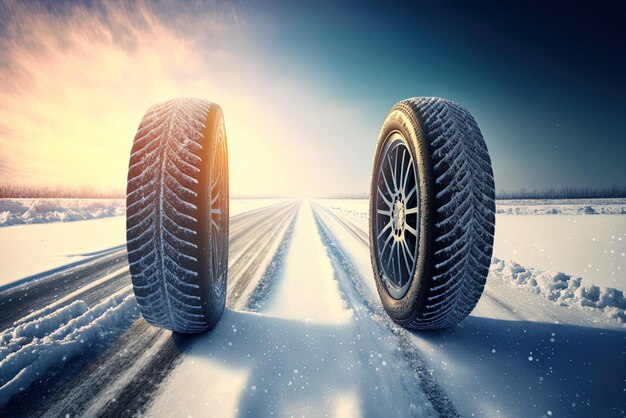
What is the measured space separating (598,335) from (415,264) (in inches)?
69.9

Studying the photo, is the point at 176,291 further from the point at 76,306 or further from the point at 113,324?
the point at 76,306

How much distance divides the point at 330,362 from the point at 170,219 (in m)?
1.52

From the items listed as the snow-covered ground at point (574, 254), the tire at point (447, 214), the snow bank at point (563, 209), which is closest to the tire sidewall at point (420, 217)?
the tire at point (447, 214)

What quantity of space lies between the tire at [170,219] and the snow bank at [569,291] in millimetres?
3814

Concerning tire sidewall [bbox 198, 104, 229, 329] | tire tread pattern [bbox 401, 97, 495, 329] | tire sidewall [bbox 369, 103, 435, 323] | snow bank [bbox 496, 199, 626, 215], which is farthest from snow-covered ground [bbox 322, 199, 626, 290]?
snow bank [bbox 496, 199, 626, 215]

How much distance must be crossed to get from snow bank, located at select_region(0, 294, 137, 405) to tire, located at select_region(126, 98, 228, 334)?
685 mm

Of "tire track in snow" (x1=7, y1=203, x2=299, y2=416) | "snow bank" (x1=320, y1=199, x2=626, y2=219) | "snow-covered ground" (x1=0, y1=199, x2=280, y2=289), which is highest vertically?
"snow bank" (x1=320, y1=199, x2=626, y2=219)

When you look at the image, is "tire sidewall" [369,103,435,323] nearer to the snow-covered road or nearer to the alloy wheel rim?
the alloy wheel rim

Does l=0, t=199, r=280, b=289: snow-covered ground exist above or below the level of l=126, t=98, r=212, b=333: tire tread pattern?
below

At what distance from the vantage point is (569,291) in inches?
121

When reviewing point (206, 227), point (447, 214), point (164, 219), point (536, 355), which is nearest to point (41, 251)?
point (164, 219)

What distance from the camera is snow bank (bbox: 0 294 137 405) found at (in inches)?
66.9

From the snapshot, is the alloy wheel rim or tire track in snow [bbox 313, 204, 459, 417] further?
the alloy wheel rim

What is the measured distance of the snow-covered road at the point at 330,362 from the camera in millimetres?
1482
